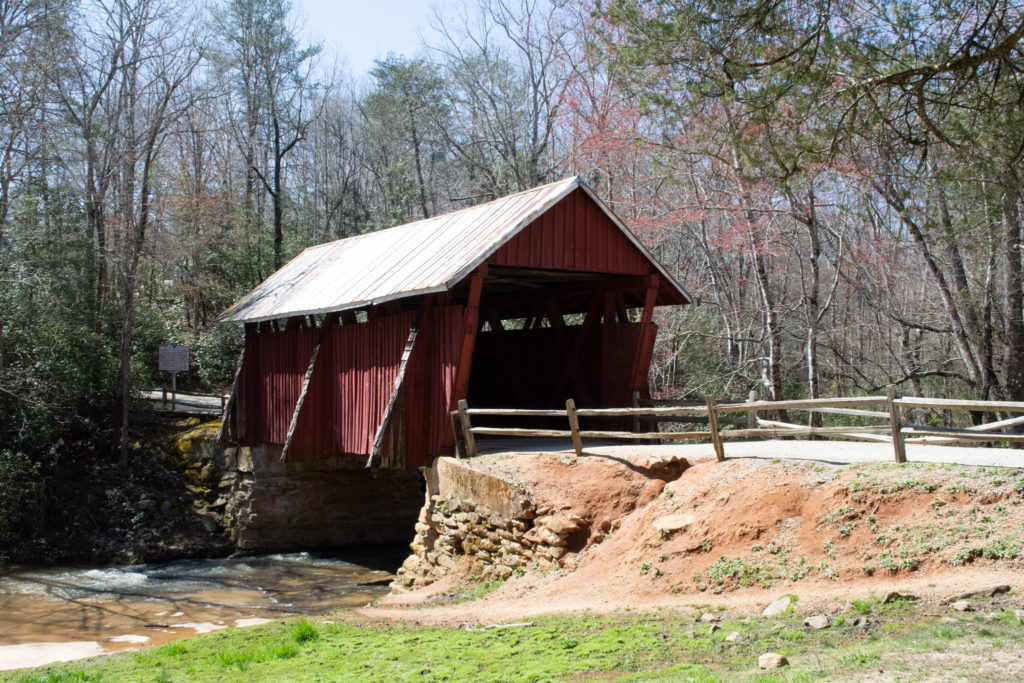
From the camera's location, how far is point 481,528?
413 inches

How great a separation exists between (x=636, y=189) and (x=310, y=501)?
1148cm

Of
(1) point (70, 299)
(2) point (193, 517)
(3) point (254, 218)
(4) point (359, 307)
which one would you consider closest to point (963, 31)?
(4) point (359, 307)

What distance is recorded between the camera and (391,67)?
3459 cm

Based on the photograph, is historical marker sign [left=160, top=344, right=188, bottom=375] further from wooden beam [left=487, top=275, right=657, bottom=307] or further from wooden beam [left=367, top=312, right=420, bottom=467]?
wooden beam [left=367, top=312, right=420, bottom=467]

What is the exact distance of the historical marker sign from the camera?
2003cm

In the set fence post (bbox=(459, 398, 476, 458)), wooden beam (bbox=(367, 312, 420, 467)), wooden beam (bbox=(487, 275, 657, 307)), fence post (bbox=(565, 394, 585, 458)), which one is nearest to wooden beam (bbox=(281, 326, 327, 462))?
wooden beam (bbox=(367, 312, 420, 467))

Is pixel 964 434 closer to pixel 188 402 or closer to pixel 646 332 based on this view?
pixel 646 332

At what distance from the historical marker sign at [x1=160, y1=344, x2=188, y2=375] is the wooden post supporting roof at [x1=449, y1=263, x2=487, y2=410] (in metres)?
10.9

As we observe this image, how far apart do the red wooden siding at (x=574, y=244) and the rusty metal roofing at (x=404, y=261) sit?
0.17 m

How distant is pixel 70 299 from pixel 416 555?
36.0ft

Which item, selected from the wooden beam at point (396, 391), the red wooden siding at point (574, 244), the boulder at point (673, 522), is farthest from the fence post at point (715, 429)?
the wooden beam at point (396, 391)

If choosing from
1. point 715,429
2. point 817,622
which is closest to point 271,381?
point 715,429

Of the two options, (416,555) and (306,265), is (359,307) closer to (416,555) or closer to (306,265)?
(416,555)

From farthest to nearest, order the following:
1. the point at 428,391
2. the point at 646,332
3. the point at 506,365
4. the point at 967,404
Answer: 1. the point at 506,365
2. the point at 646,332
3. the point at 428,391
4. the point at 967,404
